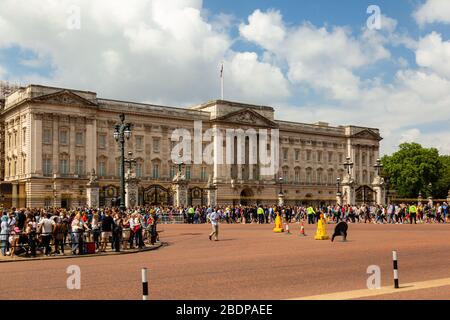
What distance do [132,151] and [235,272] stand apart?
66261 millimetres

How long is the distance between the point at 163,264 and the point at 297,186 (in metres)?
83.1

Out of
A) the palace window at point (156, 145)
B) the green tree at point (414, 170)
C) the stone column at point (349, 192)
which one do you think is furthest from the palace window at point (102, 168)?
the green tree at point (414, 170)

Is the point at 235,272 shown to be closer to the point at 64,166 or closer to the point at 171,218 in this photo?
the point at 171,218

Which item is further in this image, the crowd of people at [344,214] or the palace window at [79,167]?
the palace window at [79,167]

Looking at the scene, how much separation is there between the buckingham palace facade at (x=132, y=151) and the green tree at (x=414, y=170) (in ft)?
48.0

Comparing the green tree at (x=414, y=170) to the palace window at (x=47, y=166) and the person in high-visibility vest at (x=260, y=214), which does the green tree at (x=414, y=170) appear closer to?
the person in high-visibility vest at (x=260, y=214)

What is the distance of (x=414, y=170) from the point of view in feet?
360

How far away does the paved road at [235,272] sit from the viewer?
12375 mm

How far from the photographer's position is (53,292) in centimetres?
1267

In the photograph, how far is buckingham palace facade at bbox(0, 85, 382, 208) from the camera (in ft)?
234

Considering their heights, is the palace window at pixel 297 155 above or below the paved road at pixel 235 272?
above

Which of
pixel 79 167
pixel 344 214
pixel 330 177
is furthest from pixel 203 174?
pixel 344 214
